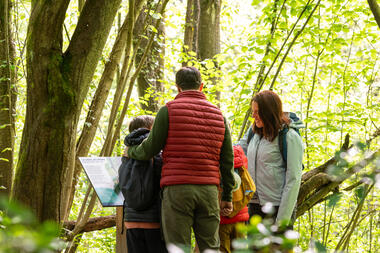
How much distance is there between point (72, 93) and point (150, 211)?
1.04 metres

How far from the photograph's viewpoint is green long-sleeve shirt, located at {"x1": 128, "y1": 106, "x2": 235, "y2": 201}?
8.66 feet

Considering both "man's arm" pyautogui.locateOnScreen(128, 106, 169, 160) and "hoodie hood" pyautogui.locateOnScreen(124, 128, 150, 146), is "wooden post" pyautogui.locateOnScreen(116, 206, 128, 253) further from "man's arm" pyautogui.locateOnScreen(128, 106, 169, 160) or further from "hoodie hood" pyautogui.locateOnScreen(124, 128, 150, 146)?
"man's arm" pyautogui.locateOnScreen(128, 106, 169, 160)

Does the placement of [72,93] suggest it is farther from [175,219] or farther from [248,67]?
[248,67]

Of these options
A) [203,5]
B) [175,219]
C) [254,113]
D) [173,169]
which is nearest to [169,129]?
[173,169]

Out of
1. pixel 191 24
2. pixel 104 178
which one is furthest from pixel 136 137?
pixel 191 24

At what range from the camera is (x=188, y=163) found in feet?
8.60

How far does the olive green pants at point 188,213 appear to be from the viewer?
259 centimetres

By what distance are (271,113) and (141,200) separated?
1216 millimetres

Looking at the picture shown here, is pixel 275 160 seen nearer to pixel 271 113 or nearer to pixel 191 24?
pixel 271 113

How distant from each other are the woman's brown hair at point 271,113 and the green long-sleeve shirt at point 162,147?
0.40m

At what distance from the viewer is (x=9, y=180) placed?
504cm

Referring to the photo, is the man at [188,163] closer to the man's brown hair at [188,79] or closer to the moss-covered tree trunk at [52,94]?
the man's brown hair at [188,79]

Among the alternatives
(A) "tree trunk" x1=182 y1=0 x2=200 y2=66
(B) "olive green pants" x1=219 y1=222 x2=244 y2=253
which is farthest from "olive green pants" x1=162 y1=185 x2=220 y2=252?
(A) "tree trunk" x1=182 y1=0 x2=200 y2=66

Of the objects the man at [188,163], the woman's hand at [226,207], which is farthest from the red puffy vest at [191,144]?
the woman's hand at [226,207]
